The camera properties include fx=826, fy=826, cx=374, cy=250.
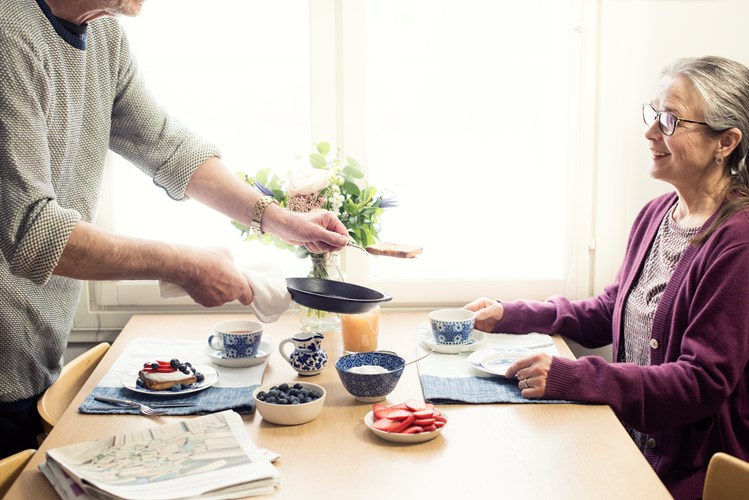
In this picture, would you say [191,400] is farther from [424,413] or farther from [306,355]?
[424,413]

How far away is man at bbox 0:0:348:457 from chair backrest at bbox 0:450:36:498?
0.99ft

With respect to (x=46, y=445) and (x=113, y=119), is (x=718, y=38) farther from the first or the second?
(x=46, y=445)

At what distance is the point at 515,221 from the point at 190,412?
1.27 m

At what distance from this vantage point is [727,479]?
141 centimetres

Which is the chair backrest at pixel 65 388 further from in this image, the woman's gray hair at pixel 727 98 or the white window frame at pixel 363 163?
the woman's gray hair at pixel 727 98

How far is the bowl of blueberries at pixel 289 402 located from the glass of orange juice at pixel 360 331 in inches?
14.5

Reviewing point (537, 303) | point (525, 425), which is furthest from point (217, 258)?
point (537, 303)

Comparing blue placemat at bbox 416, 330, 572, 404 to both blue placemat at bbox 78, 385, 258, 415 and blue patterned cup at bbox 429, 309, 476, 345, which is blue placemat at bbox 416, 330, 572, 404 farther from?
blue placemat at bbox 78, 385, 258, 415

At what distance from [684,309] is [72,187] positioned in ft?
4.43

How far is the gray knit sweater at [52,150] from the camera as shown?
1.43 m

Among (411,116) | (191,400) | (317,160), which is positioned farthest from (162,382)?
(411,116)

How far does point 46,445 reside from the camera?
145 cm

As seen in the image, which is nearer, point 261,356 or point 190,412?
point 190,412

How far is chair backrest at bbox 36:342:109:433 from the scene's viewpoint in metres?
1.73
